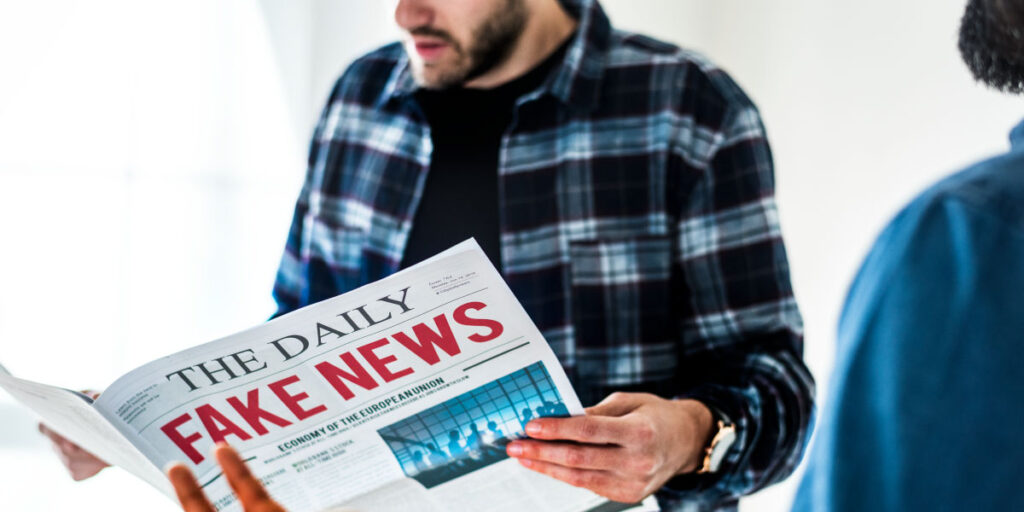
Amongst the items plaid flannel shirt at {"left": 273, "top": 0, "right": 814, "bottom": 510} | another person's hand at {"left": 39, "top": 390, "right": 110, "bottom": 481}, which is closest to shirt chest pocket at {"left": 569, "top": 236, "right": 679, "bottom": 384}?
plaid flannel shirt at {"left": 273, "top": 0, "right": 814, "bottom": 510}

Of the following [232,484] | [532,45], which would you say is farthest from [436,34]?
[232,484]

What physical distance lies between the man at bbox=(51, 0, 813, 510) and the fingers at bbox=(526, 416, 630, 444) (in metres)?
0.19

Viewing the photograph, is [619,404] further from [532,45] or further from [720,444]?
[532,45]

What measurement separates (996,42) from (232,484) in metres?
0.52

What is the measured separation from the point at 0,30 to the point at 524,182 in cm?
91

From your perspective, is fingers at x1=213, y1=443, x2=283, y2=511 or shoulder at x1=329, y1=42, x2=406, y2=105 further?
shoulder at x1=329, y1=42, x2=406, y2=105

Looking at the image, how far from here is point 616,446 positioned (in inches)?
30.7

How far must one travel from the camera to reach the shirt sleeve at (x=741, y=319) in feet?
3.18

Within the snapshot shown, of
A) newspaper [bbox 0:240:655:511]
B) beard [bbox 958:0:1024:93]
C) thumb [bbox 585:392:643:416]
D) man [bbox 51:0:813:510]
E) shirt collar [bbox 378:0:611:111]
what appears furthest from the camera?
shirt collar [bbox 378:0:611:111]

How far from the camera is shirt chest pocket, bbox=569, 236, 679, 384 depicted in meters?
1.10

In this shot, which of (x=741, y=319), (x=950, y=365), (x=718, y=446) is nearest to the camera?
(x=950, y=365)

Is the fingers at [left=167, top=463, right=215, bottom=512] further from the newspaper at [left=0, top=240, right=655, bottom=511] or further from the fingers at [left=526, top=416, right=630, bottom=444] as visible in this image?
the fingers at [left=526, top=416, right=630, bottom=444]

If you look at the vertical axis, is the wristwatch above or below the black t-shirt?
below

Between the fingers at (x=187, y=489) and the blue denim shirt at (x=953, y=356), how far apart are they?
0.39 metres
